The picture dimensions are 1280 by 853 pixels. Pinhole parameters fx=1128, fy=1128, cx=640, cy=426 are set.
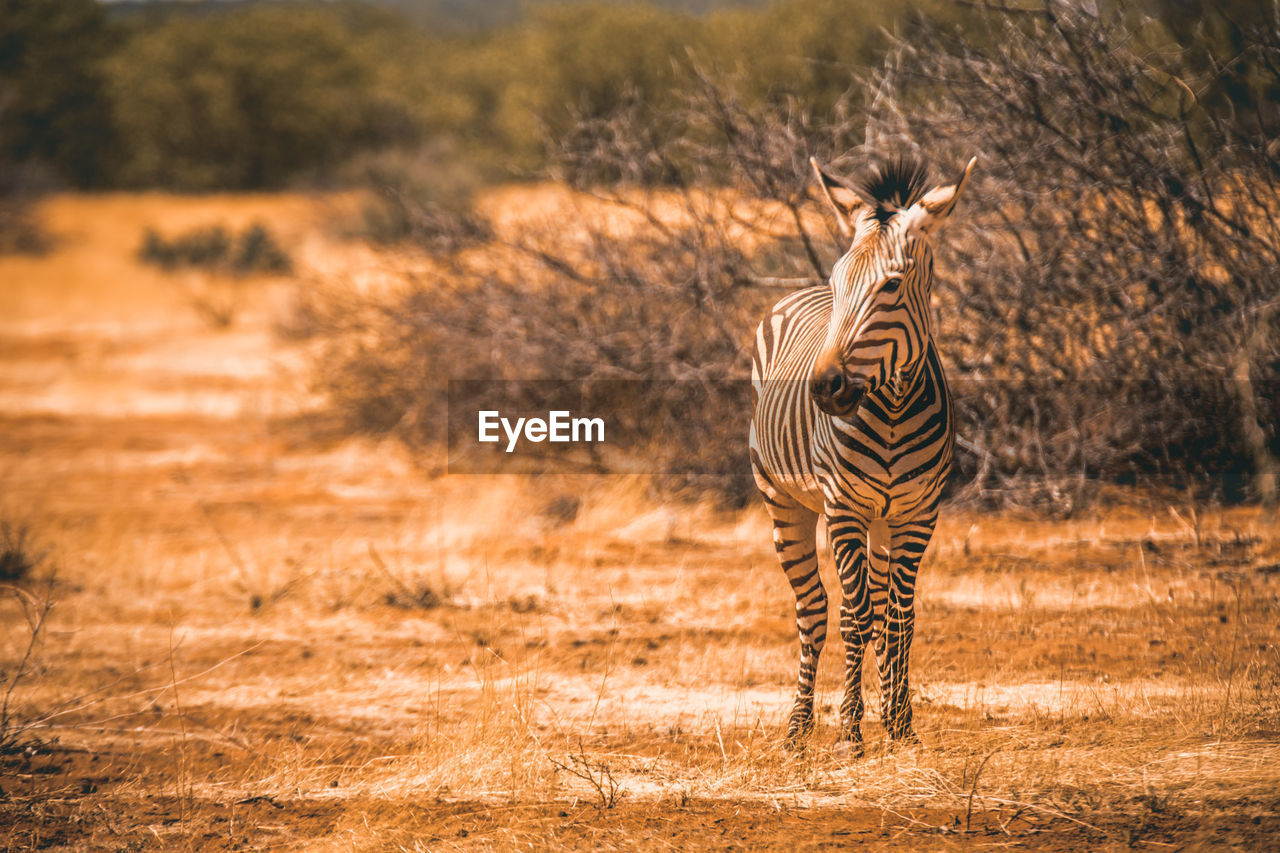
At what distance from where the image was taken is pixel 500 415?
10.4 meters

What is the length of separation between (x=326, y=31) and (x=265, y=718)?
40.1m

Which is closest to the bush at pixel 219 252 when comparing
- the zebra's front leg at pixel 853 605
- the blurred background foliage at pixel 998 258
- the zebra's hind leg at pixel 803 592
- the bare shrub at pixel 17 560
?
the blurred background foliage at pixel 998 258

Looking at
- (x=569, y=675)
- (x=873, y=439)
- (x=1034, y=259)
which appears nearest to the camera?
(x=873, y=439)

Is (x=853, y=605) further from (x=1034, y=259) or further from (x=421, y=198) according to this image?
(x=421, y=198)

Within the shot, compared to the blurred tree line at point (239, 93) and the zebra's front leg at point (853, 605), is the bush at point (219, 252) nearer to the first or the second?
the blurred tree line at point (239, 93)

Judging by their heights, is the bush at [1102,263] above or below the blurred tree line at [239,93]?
below

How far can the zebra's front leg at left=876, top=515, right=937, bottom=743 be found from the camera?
4254 mm

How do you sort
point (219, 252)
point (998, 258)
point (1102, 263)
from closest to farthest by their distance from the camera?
point (1102, 263), point (998, 258), point (219, 252)

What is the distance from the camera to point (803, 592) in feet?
15.5

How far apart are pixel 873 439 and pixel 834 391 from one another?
441 mm

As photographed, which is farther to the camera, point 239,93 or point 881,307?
point 239,93

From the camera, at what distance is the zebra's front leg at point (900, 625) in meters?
4.25

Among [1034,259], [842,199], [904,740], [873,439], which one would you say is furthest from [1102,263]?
[904,740]

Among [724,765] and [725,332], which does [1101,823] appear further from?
[725,332]
